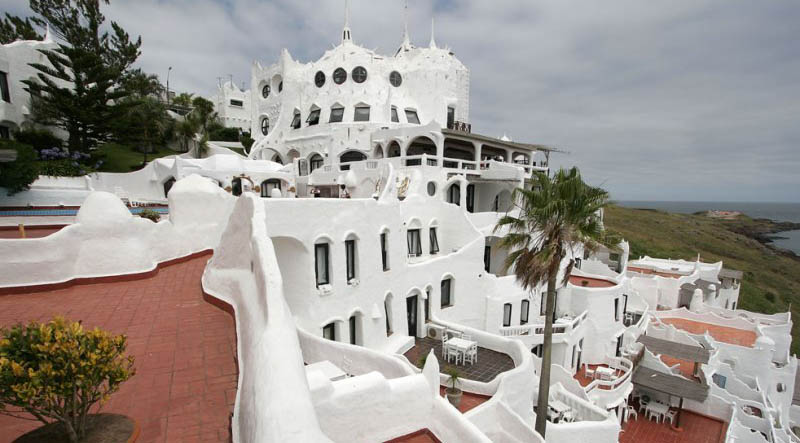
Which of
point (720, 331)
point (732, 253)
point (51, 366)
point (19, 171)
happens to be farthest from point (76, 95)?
point (732, 253)

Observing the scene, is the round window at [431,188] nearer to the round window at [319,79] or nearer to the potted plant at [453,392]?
the potted plant at [453,392]

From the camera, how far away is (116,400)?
5.58 meters

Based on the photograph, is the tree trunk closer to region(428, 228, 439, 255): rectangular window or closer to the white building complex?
the white building complex

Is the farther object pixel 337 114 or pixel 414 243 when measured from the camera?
pixel 337 114

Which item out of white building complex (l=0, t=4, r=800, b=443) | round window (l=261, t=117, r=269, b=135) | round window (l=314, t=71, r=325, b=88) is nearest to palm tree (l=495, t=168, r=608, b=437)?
white building complex (l=0, t=4, r=800, b=443)

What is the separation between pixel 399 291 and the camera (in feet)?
54.5

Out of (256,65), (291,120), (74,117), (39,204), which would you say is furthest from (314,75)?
(39,204)

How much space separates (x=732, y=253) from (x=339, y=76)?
9687 centimetres

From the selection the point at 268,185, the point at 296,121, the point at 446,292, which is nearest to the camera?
the point at 446,292

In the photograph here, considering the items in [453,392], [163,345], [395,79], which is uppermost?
[395,79]

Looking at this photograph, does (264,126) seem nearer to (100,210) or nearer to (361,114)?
(361,114)

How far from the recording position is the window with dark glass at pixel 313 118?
4122 cm

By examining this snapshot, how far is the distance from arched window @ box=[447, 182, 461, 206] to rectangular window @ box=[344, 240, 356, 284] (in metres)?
17.8

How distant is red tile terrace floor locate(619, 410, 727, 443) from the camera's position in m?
20.1
